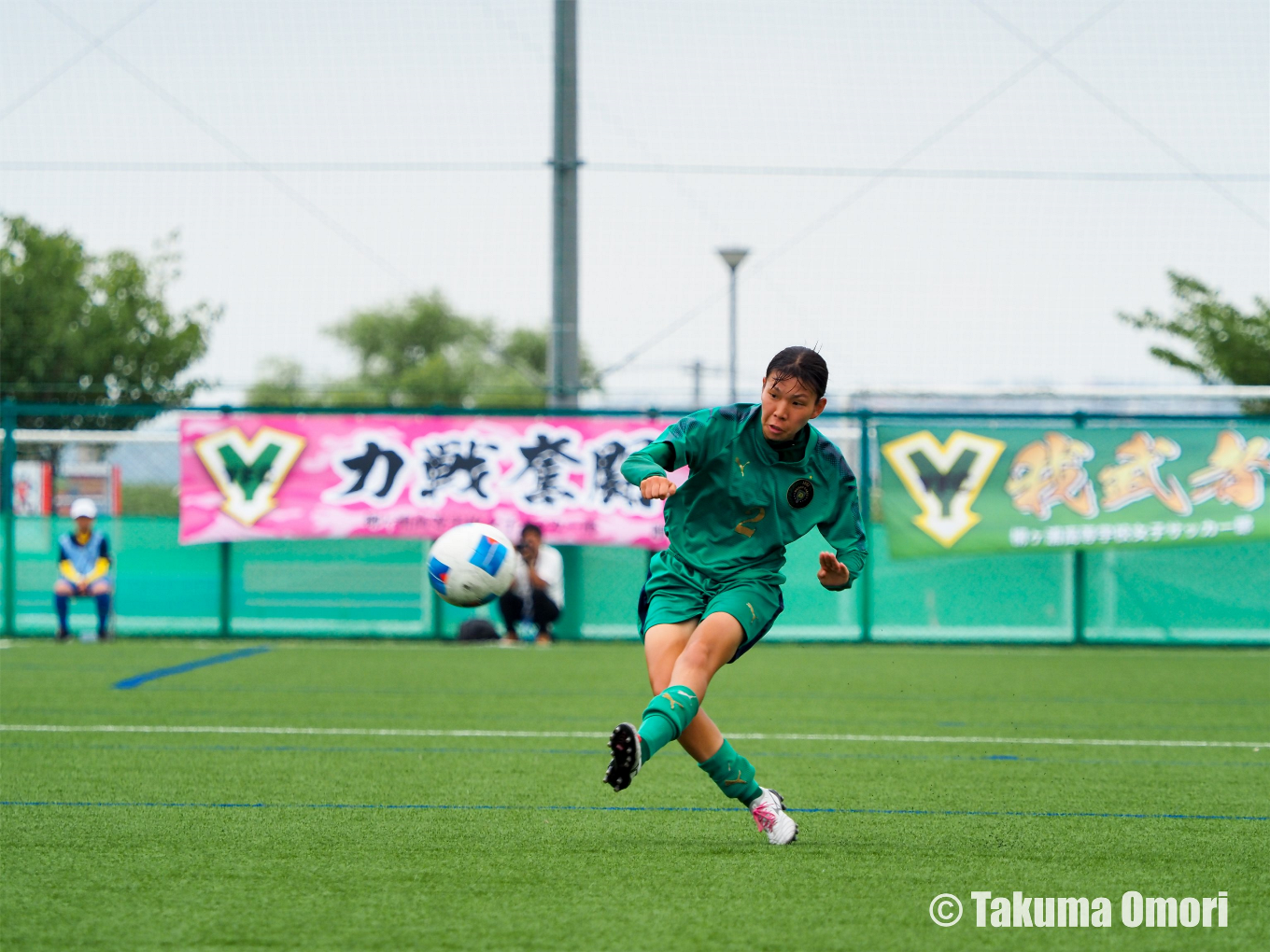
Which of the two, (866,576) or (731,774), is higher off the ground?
(866,576)

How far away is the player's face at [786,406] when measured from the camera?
4891 millimetres

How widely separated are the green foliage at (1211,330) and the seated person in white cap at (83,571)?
52.6 feet

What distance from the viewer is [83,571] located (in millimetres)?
14234

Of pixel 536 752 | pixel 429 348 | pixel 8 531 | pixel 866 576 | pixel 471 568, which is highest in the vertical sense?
pixel 429 348

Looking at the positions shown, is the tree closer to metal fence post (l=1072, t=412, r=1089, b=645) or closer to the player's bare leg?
metal fence post (l=1072, t=412, r=1089, b=645)

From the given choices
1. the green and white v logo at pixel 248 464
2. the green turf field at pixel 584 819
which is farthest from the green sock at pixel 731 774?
the green and white v logo at pixel 248 464

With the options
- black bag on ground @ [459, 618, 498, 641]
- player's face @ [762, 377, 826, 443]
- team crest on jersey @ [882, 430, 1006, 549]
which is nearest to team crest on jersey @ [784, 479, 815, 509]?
player's face @ [762, 377, 826, 443]

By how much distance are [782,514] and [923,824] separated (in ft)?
4.77

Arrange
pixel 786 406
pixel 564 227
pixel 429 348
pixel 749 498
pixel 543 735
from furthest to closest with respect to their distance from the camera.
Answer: pixel 429 348
pixel 564 227
pixel 543 735
pixel 749 498
pixel 786 406

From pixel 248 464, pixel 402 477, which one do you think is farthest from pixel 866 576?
pixel 248 464

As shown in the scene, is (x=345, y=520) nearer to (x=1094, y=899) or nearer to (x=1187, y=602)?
(x=1187, y=602)

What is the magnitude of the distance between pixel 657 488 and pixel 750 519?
72 centimetres

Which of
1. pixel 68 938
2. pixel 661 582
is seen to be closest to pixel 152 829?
pixel 68 938

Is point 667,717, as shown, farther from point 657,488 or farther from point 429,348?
point 429,348
